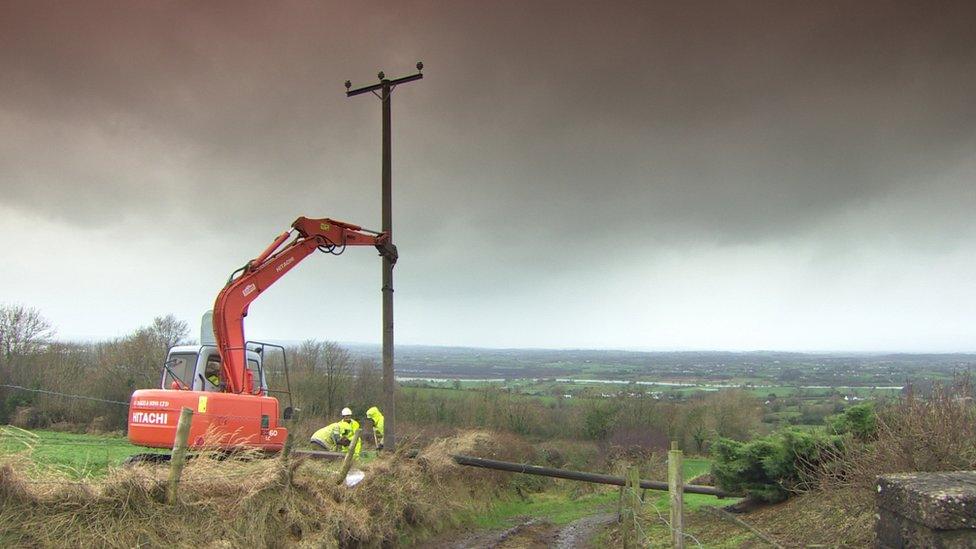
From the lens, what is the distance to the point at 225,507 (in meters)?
7.48

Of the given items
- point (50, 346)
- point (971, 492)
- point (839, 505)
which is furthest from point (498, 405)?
point (971, 492)

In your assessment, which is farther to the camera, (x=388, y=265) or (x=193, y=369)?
(x=388, y=265)

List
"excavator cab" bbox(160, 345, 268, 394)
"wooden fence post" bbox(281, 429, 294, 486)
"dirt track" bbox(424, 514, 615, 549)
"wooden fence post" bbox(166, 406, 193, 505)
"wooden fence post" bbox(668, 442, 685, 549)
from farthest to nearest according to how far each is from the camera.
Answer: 1. "dirt track" bbox(424, 514, 615, 549)
2. "excavator cab" bbox(160, 345, 268, 394)
3. "wooden fence post" bbox(281, 429, 294, 486)
4. "wooden fence post" bbox(166, 406, 193, 505)
5. "wooden fence post" bbox(668, 442, 685, 549)

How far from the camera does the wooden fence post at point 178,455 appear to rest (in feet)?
22.1

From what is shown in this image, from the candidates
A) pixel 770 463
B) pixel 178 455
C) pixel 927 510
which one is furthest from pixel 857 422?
pixel 178 455

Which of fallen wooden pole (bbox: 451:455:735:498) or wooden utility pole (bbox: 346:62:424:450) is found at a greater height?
wooden utility pole (bbox: 346:62:424:450)

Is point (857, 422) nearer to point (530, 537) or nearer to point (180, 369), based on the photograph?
point (530, 537)

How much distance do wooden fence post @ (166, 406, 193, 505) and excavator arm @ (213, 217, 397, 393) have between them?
125 inches

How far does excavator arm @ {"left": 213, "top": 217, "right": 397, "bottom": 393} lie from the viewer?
400 inches

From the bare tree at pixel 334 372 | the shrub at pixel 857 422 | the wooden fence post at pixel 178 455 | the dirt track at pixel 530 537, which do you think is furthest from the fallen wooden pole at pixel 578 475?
the bare tree at pixel 334 372

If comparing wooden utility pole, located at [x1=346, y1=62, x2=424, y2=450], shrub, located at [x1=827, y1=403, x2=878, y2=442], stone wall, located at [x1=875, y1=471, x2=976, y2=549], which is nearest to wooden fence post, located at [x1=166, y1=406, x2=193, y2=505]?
wooden utility pole, located at [x1=346, y1=62, x2=424, y2=450]

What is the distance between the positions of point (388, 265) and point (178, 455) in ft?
20.4

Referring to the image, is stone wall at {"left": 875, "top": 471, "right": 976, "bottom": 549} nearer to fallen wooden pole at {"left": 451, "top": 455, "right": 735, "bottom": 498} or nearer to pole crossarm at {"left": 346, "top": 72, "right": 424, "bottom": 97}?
fallen wooden pole at {"left": 451, "top": 455, "right": 735, "bottom": 498}

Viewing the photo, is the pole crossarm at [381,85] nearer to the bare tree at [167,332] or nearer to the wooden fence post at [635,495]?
the wooden fence post at [635,495]
